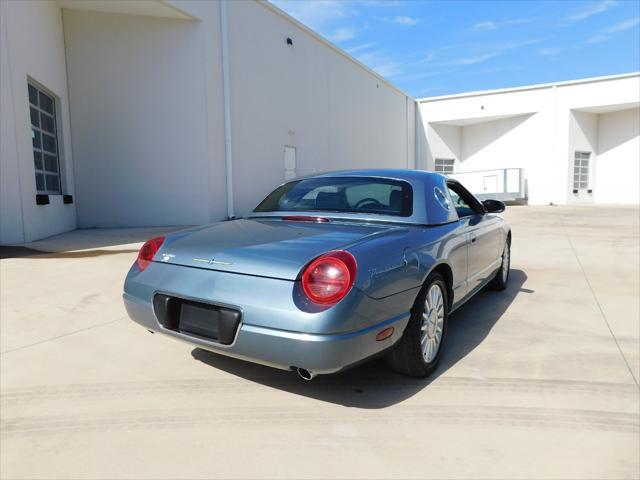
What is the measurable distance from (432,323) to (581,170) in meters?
23.9

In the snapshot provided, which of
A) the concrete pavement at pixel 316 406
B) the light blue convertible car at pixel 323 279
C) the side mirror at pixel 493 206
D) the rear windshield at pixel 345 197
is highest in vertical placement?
the rear windshield at pixel 345 197

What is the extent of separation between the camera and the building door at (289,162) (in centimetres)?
1486

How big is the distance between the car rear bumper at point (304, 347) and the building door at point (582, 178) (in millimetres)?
23769

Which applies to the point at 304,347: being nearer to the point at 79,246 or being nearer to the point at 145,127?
the point at 79,246

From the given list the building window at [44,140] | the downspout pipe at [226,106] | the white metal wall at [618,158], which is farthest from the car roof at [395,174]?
the white metal wall at [618,158]

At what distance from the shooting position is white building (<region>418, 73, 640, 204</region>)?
21750mm

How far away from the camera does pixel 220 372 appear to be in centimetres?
281

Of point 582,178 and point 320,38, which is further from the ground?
point 320,38

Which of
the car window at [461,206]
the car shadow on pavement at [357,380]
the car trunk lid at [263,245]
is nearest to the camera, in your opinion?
the car trunk lid at [263,245]

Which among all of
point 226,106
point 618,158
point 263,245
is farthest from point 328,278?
point 618,158

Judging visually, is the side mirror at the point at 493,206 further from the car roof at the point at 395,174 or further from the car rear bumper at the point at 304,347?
the car rear bumper at the point at 304,347

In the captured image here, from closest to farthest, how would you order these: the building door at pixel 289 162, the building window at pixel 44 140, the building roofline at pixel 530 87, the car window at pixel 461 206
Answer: the car window at pixel 461 206 → the building window at pixel 44 140 → the building door at pixel 289 162 → the building roofline at pixel 530 87

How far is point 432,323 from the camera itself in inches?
112

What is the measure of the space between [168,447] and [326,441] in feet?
2.26
